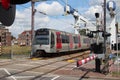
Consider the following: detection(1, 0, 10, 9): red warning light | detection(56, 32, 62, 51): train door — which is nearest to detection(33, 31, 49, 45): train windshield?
detection(56, 32, 62, 51): train door

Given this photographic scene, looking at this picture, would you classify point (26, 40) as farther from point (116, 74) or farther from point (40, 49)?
point (116, 74)

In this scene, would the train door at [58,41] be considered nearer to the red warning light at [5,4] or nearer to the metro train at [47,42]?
the metro train at [47,42]

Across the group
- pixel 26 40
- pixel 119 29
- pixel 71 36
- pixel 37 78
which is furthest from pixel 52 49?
pixel 26 40

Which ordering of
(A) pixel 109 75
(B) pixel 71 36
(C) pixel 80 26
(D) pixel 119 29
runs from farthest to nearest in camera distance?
(C) pixel 80 26 < (B) pixel 71 36 < (D) pixel 119 29 < (A) pixel 109 75

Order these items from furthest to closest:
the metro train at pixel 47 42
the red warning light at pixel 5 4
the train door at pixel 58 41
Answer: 1. the train door at pixel 58 41
2. the metro train at pixel 47 42
3. the red warning light at pixel 5 4

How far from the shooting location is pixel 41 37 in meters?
34.6

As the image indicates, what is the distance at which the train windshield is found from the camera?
3419 centimetres

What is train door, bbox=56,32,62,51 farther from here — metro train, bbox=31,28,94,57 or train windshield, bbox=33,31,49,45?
train windshield, bbox=33,31,49,45

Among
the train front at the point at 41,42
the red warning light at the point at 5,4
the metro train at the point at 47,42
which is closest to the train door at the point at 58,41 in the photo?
the metro train at the point at 47,42

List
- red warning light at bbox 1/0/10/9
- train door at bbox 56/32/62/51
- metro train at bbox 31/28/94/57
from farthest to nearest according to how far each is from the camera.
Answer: train door at bbox 56/32/62/51 → metro train at bbox 31/28/94/57 → red warning light at bbox 1/0/10/9

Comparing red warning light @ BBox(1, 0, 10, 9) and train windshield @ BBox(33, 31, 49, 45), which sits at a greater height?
train windshield @ BBox(33, 31, 49, 45)

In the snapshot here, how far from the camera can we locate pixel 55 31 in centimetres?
3534

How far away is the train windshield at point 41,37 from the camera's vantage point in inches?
1346

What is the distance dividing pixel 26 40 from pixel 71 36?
420 ft
